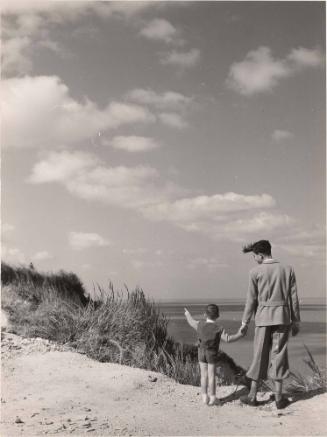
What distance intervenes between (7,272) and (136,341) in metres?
4.74

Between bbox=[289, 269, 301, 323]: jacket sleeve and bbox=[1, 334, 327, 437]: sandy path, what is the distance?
41.4 inches

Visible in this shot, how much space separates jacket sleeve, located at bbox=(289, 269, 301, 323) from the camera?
6.17 metres

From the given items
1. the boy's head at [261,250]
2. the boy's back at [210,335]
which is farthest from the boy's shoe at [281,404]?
the boy's head at [261,250]

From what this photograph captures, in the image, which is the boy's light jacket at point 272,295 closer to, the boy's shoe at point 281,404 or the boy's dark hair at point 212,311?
the boy's dark hair at point 212,311

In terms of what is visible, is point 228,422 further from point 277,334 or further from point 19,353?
point 19,353

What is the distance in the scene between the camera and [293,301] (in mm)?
6199

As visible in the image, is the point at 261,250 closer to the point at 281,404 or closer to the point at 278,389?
the point at 278,389

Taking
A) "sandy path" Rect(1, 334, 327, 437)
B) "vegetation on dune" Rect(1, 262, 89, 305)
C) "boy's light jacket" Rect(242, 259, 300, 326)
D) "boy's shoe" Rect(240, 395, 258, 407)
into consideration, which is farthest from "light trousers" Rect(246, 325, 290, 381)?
"vegetation on dune" Rect(1, 262, 89, 305)

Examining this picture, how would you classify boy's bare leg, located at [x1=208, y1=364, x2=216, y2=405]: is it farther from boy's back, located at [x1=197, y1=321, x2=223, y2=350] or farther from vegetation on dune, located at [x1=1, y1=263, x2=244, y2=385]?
vegetation on dune, located at [x1=1, y1=263, x2=244, y2=385]

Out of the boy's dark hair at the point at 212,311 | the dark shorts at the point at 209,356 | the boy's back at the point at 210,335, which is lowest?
the dark shorts at the point at 209,356

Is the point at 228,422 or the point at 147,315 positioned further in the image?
the point at 147,315

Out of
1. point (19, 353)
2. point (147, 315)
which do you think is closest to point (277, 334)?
point (19, 353)

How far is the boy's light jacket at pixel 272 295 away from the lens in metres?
6.15

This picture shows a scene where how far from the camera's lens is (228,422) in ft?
18.4
